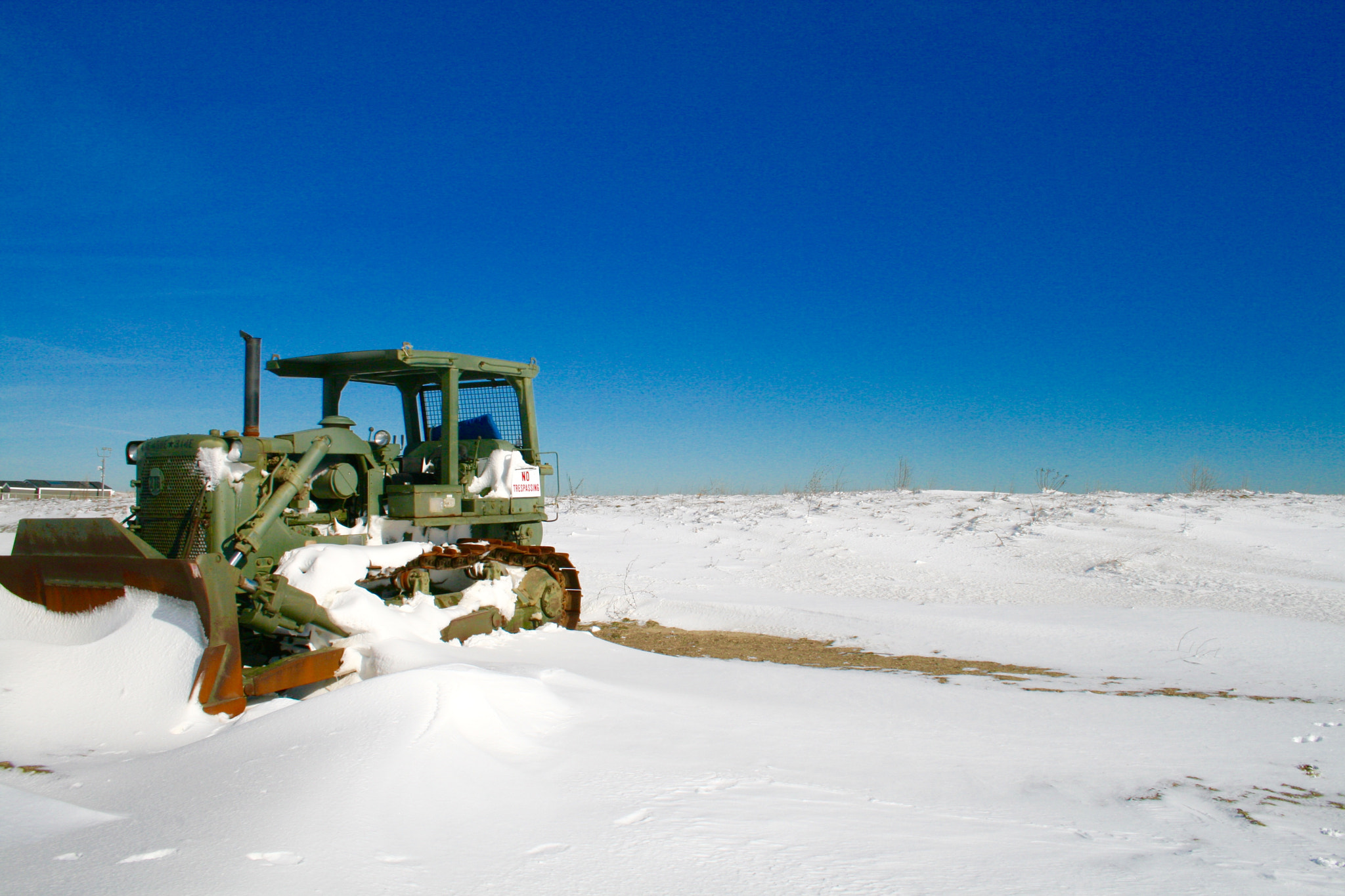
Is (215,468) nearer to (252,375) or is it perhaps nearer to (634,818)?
(252,375)

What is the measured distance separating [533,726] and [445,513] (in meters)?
3.48

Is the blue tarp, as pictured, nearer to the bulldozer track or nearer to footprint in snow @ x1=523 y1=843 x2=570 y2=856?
the bulldozer track

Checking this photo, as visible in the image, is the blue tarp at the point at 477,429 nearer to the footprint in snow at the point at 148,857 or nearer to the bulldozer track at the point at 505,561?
the bulldozer track at the point at 505,561

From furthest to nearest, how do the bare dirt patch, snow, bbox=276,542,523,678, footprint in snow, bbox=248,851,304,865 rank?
the bare dirt patch, snow, bbox=276,542,523,678, footprint in snow, bbox=248,851,304,865

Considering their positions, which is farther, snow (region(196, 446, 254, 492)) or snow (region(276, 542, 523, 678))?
snow (region(196, 446, 254, 492))

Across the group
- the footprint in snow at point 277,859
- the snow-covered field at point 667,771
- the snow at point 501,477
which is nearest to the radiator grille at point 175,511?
the snow-covered field at point 667,771

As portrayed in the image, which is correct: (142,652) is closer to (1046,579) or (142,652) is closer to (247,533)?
(247,533)

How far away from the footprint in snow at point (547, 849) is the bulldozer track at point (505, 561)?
4204 millimetres

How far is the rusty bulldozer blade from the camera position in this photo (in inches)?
191

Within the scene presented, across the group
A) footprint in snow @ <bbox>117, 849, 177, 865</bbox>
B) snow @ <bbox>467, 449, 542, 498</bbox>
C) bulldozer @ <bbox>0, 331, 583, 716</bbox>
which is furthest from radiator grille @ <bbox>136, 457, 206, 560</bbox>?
footprint in snow @ <bbox>117, 849, 177, 865</bbox>

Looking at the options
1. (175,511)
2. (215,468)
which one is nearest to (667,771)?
(215,468)

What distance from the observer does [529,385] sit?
28.4 ft

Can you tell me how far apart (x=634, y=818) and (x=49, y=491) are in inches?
1677

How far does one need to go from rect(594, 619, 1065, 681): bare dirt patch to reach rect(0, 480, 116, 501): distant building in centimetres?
2915
